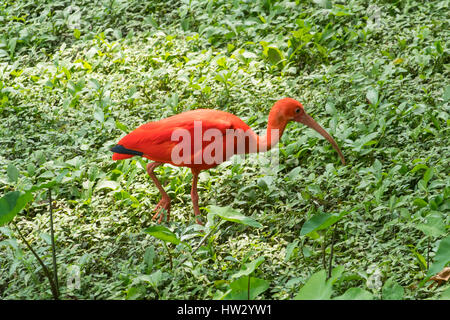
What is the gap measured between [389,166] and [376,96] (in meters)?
0.82

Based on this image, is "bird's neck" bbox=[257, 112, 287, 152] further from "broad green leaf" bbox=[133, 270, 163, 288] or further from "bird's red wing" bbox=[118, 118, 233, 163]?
"broad green leaf" bbox=[133, 270, 163, 288]

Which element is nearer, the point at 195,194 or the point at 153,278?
the point at 153,278

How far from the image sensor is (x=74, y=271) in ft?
13.4

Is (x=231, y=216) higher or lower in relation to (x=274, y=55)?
lower

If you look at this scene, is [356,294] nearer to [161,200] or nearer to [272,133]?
[272,133]

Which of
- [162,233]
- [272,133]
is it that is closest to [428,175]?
[272,133]

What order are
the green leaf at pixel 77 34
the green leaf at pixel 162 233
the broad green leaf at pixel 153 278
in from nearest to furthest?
the green leaf at pixel 162 233
the broad green leaf at pixel 153 278
the green leaf at pixel 77 34

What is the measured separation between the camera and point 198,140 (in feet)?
14.8

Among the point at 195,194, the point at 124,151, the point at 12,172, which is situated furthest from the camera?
the point at 12,172

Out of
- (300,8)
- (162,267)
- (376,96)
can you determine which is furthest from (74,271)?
(300,8)

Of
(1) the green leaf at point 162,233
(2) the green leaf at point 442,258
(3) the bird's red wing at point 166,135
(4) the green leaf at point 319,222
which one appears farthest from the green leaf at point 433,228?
(3) the bird's red wing at point 166,135

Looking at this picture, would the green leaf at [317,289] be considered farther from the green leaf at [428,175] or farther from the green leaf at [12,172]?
the green leaf at [12,172]

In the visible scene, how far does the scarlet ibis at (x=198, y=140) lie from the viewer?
4.52 metres

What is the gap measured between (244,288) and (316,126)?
1.76 metres
